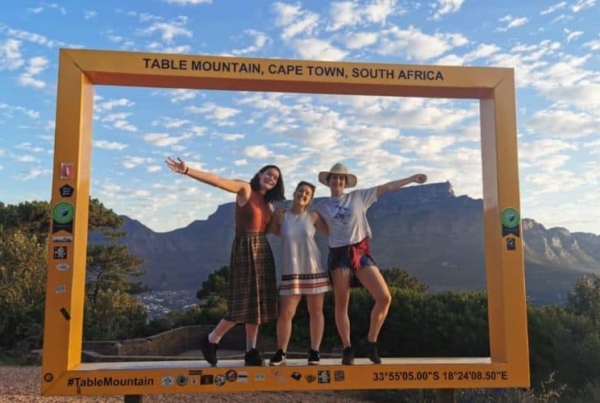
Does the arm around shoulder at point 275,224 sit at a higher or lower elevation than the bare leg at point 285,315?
higher

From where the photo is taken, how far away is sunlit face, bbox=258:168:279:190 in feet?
20.2

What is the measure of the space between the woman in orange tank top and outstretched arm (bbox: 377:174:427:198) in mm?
1252

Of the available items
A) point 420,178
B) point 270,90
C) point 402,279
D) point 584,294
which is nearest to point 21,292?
point 402,279

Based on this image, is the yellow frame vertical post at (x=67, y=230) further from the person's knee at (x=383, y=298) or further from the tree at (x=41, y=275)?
the tree at (x=41, y=275)

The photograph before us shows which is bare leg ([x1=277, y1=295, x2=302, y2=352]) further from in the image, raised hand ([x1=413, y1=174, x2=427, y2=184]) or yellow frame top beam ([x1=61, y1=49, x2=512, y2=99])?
yellow frame top beam ([x1=61, y1=49, x2=512, y2=99])

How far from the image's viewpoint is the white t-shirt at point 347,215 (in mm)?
6102

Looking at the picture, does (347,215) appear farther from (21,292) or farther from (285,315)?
(21,292)

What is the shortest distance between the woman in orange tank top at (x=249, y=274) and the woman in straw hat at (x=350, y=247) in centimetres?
66

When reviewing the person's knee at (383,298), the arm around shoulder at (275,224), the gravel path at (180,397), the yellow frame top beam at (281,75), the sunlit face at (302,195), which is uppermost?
the yellow frame top beam at (281,75)

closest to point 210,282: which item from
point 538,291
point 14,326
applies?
point 14,326

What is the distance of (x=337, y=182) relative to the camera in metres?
6.25

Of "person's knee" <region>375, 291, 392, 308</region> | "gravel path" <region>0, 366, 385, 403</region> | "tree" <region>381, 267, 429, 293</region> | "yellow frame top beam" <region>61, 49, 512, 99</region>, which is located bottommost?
"gravel path" <region>0, 366, 385, 403</region>

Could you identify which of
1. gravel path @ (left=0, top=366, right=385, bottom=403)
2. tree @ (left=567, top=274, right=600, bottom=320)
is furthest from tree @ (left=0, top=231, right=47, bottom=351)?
tree @ (left=567, top=274, right=600, bottom=320)

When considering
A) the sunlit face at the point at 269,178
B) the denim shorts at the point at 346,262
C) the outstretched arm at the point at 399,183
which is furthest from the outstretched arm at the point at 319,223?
the outstretched arm at the point at 399,183
